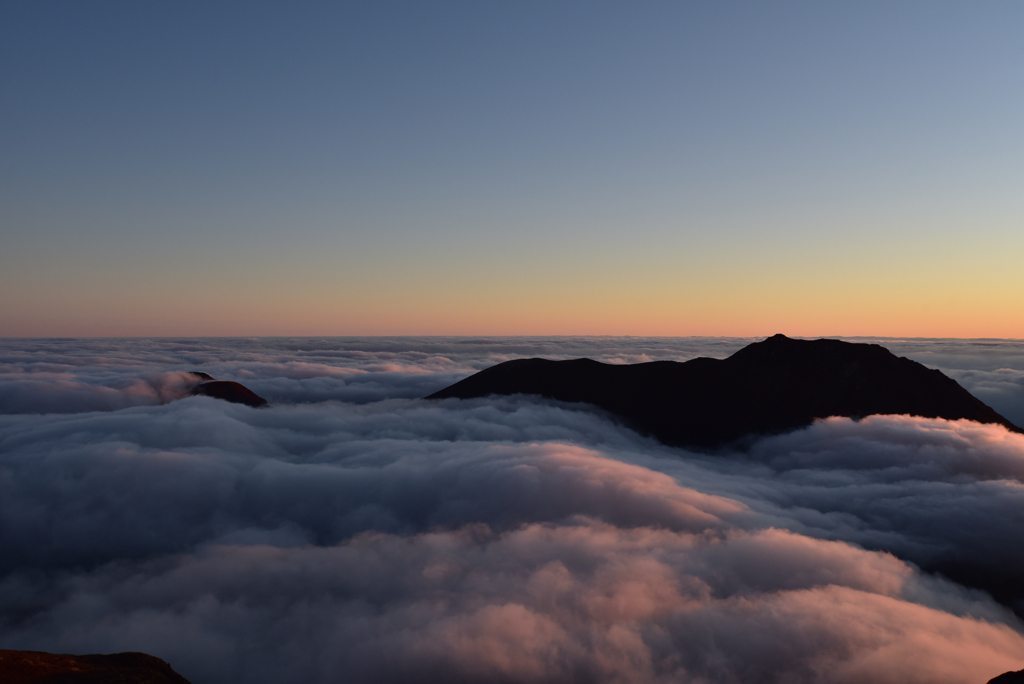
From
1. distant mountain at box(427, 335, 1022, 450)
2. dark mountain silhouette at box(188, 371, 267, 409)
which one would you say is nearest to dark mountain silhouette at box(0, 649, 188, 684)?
distant mountain at box(427, 335, 1022, 450)

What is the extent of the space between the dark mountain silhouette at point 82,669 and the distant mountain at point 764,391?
56.6 m

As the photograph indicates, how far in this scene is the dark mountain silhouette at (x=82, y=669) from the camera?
11.9m

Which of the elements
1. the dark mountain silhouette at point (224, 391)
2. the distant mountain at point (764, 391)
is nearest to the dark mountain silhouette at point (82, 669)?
the distant mountain at point (764, 391)

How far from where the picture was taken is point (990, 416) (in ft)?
179

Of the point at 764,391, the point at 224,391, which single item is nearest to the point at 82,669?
the point at 764,391

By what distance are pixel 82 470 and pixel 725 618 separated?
64.6 m

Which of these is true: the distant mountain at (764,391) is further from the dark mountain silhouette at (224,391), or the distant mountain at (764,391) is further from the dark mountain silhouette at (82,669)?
the dark mountain silhouette at (82,669)

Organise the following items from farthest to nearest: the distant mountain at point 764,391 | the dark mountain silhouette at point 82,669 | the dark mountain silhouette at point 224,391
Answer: the dark mountain silhouette at point 224,391 → the distant mountain at point 764,391 → the dark mountain silhouette at point 82,669

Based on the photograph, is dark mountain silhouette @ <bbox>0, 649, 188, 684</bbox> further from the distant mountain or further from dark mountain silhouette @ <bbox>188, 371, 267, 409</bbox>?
dark mountain silhouette @ <bbox>188, 371, 267, 409</bbox>

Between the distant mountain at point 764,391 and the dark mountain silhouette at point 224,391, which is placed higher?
the distant mountain at point 764,391

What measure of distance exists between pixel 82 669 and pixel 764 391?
62.6m

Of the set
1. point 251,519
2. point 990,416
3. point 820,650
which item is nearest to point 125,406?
point 251,519

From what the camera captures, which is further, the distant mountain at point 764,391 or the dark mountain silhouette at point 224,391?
the dark mountain silhouette at point 224,391

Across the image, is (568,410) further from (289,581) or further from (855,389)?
(289,581)
